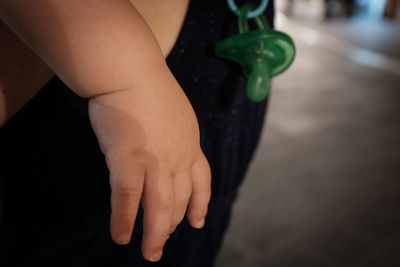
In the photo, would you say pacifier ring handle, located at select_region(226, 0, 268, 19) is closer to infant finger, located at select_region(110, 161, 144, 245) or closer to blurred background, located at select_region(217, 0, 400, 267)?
infant finger, located at select_region(110, 161, 144, 245)

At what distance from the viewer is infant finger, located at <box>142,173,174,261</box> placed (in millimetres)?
216

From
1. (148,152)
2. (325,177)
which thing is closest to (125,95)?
(148,152)

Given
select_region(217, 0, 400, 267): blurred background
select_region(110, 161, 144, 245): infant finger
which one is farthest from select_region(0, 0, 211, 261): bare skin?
select_region(217, 0, 400, 267): blurred background

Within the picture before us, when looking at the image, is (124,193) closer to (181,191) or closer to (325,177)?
A: (181,191)

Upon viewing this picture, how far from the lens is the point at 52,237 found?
0.29 meters

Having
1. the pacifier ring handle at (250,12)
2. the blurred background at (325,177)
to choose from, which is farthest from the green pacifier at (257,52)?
the blurred background at (325,177)

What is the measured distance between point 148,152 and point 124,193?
0.02 meters

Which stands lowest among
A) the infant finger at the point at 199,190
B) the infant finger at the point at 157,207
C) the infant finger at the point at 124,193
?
the infant finger at the point at 199,190

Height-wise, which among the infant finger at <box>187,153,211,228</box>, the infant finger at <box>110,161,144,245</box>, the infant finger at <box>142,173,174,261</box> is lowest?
the infant finger at <box>187,153,211,228</box>

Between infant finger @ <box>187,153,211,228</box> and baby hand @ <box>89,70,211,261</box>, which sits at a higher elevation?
baby hand @ <box>89,70,211,261</box>

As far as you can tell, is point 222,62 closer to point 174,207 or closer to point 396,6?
point 174,207

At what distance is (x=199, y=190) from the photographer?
24 centimetres

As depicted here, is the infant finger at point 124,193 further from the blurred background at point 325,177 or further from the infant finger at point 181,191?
the blurred background at point 325,177

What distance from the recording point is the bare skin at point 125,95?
200 millimetres
